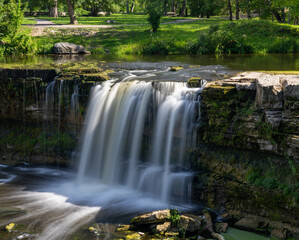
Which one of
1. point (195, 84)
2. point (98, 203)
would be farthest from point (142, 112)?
point (98, 203)

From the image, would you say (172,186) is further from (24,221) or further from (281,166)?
(24,221)

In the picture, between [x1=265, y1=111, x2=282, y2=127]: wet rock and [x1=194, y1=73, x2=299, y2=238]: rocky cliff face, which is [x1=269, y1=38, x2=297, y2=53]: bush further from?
[x1=265, y1=111, x2=282, y2=127]: wet rock

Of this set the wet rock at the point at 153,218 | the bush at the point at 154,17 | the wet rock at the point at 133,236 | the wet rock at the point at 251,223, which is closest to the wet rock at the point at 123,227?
the wet rock at the point at 153,218

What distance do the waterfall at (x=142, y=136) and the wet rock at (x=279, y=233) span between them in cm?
252

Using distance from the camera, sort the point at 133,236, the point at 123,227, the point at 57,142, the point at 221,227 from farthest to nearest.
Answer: the point at 57,142 → the point at 123,227 → the point at 221,227 → the point at 133,236

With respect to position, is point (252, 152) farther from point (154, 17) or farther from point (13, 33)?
point (154, 17)

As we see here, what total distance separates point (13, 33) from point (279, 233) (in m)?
21.5

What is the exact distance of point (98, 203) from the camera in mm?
10719

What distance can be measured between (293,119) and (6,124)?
10.4 m

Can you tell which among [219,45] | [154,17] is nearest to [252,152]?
[219,45]

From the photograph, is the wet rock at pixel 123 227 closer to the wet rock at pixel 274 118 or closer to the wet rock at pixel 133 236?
the wet rock at pixel 133 236

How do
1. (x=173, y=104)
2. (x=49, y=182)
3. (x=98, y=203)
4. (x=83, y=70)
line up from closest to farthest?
(x=98, y=203), (x=173, y=104), (x=49, y=182), (x=83, y=70)

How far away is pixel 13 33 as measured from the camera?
2534cm

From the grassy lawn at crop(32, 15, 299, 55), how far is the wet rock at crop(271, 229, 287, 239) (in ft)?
55.8
